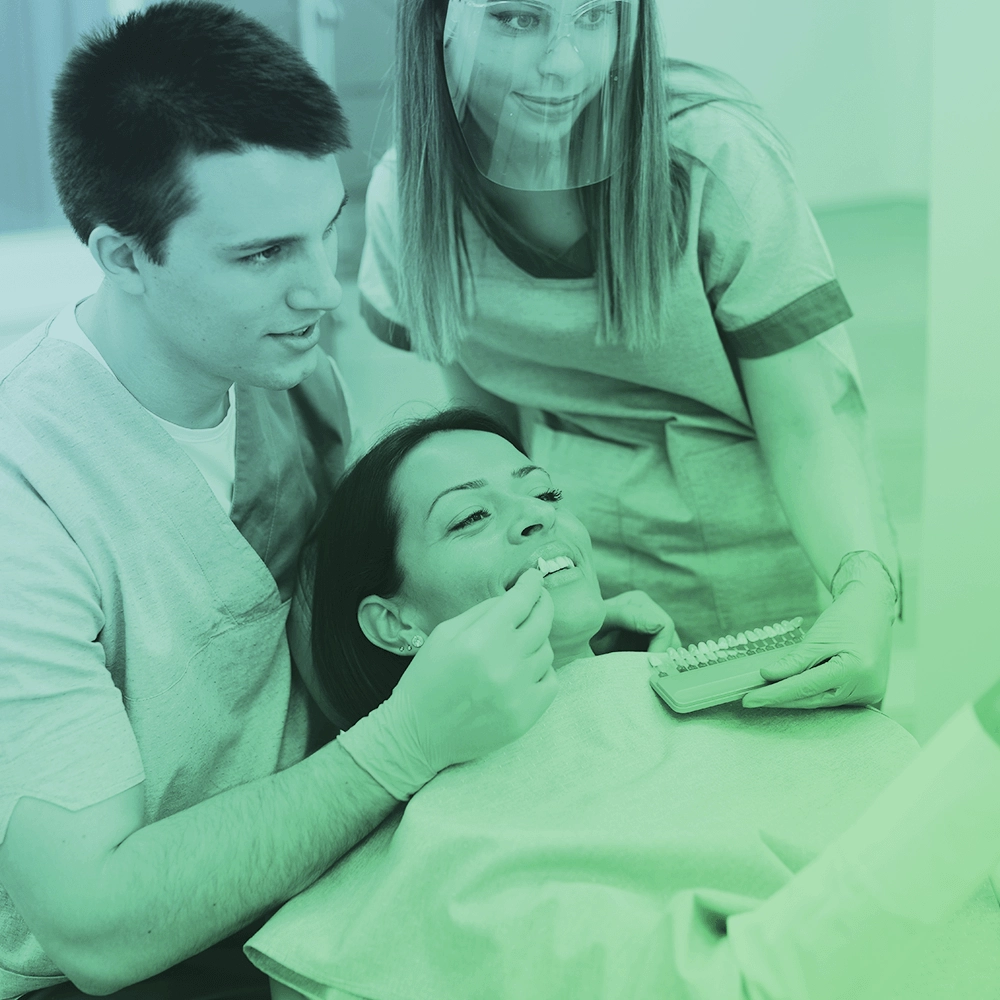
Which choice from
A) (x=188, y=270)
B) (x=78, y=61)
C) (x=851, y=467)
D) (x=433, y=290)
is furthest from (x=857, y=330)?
(x=78, y=61)

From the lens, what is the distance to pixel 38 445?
94cm

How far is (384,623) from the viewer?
1.13 m

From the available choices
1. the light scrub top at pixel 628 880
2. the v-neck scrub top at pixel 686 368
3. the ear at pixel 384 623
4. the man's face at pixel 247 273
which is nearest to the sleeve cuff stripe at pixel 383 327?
the v-neck scrub top at pixel 686 368

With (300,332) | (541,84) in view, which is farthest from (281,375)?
(541,84)

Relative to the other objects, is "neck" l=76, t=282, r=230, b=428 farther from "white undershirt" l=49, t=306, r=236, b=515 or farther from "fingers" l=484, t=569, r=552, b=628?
"fingers" l=484, t=569, r=552, b=628

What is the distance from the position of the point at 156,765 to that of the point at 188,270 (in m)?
0.49

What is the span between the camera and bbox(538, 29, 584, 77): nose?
978mm

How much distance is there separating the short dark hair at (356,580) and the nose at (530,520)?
0.46 feet

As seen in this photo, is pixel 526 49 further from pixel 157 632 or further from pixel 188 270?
pixel 157 632

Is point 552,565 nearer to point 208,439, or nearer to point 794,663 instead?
point 794,663

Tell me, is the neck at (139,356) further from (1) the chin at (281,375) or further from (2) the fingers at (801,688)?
(2) the fingers at (801,688)

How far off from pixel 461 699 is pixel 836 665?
400mm

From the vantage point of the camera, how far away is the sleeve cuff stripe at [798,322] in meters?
1.16

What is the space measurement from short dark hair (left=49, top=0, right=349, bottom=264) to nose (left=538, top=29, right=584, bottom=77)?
0.72 ft
